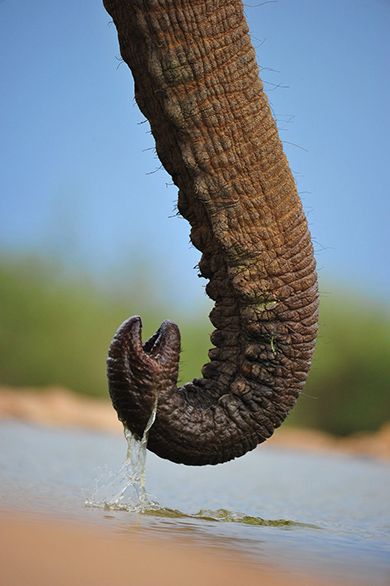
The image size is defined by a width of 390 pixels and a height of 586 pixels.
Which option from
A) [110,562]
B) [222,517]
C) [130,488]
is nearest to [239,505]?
[130,488]

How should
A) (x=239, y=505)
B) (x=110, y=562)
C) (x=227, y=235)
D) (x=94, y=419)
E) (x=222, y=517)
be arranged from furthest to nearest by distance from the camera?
(x=94, y=419)
(x=239, y=505)
(x=222, y=517)
(x=227, y=235)
(x=110, y=562)

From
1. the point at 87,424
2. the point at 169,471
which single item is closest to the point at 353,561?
the point at 169,471

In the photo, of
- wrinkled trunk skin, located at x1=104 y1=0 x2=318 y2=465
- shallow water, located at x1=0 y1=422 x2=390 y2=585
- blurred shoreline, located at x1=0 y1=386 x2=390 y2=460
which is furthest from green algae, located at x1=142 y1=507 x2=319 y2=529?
blurred shoreline, located at x1=0 y1=386 x2=390 y2=460

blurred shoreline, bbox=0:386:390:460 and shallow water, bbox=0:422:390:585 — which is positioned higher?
blurred shoreline, bbox=0:386:390:460

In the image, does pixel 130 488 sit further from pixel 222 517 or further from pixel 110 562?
pixel 110 562

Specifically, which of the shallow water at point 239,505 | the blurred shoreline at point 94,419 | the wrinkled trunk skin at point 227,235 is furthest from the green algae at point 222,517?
the blurred shoreline at point 94,419

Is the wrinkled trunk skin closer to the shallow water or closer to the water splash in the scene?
the water splash

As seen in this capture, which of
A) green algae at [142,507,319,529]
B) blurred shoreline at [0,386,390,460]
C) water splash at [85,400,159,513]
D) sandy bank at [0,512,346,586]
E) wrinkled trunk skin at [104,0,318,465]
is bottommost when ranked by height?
sandy bank at [0,512,346,586]
